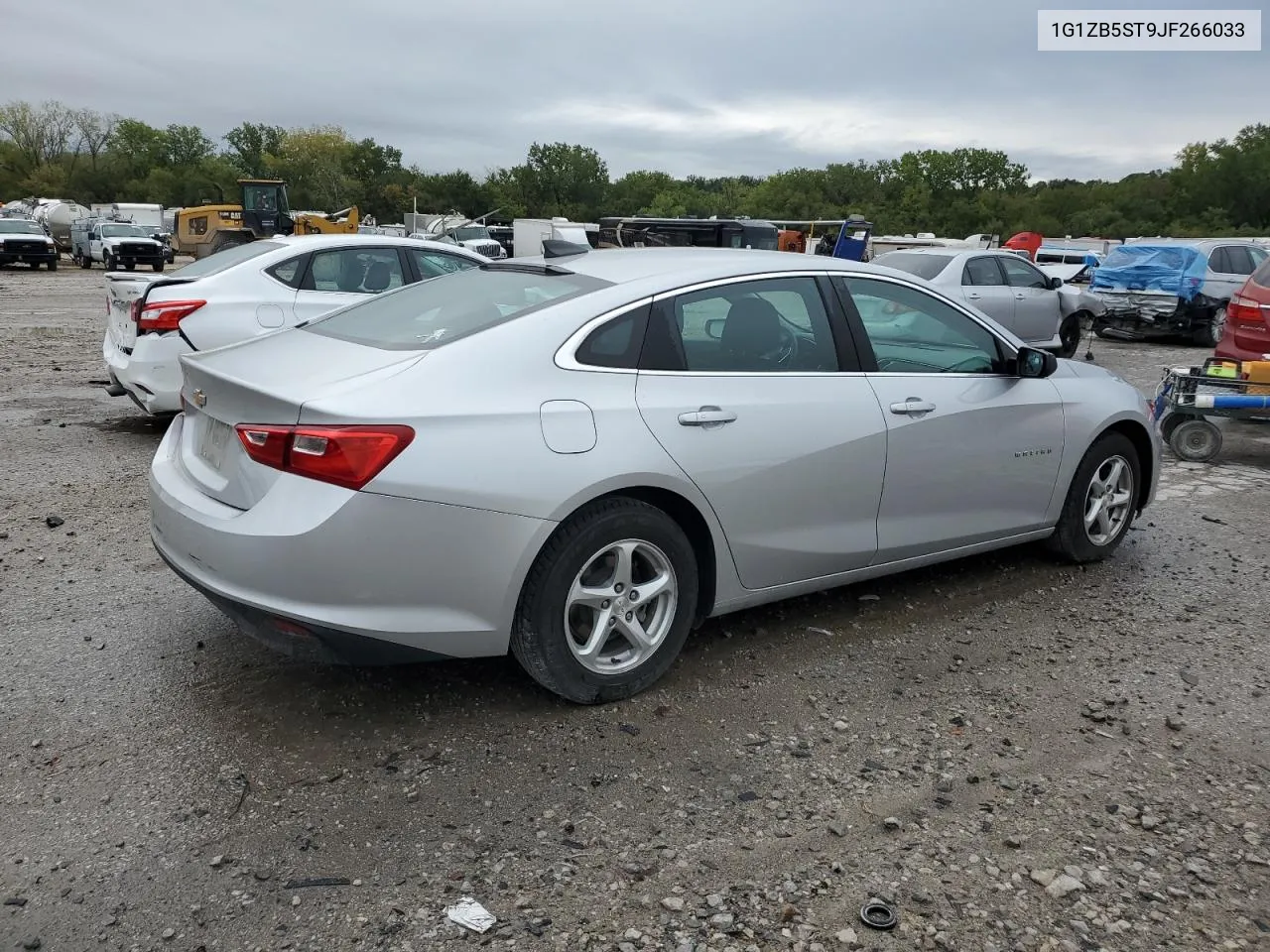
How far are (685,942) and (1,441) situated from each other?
24.1 ft

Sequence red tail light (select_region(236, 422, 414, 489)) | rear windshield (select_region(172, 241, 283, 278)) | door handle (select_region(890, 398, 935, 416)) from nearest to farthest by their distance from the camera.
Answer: red tail light (select_region(236, 422, 414, 489))
door handle (select_region(890, 398, 935, 416))
rear windshield (select_region(172, 241, 283, 278))

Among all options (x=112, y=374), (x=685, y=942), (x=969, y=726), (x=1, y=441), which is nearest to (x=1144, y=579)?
(x=969, y=726)

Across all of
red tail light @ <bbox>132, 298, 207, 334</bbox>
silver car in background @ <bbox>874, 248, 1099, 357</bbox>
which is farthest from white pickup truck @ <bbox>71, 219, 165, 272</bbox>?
red tail light @ <bbox>132, 298, 207, 334</bbox>

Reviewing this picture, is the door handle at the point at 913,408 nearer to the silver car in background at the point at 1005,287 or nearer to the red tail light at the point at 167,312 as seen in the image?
the red tail light at the point at 167,312

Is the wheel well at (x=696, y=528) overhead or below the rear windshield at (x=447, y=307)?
below

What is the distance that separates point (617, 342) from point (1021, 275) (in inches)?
499

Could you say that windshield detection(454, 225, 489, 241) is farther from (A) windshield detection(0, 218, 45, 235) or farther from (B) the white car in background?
(B) the white car in background

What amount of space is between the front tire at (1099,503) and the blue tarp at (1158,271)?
45.2 feet

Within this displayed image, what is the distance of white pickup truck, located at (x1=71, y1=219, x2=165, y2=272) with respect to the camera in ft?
117

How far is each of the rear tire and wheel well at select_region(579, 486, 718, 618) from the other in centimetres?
1702

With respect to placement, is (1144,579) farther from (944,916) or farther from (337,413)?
(337,413)

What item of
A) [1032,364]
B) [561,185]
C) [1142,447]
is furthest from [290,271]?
[561,185]

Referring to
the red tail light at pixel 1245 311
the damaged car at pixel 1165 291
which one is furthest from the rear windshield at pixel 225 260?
the damaged car at pixel 1165 291

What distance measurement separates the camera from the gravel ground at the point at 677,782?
103 inches
